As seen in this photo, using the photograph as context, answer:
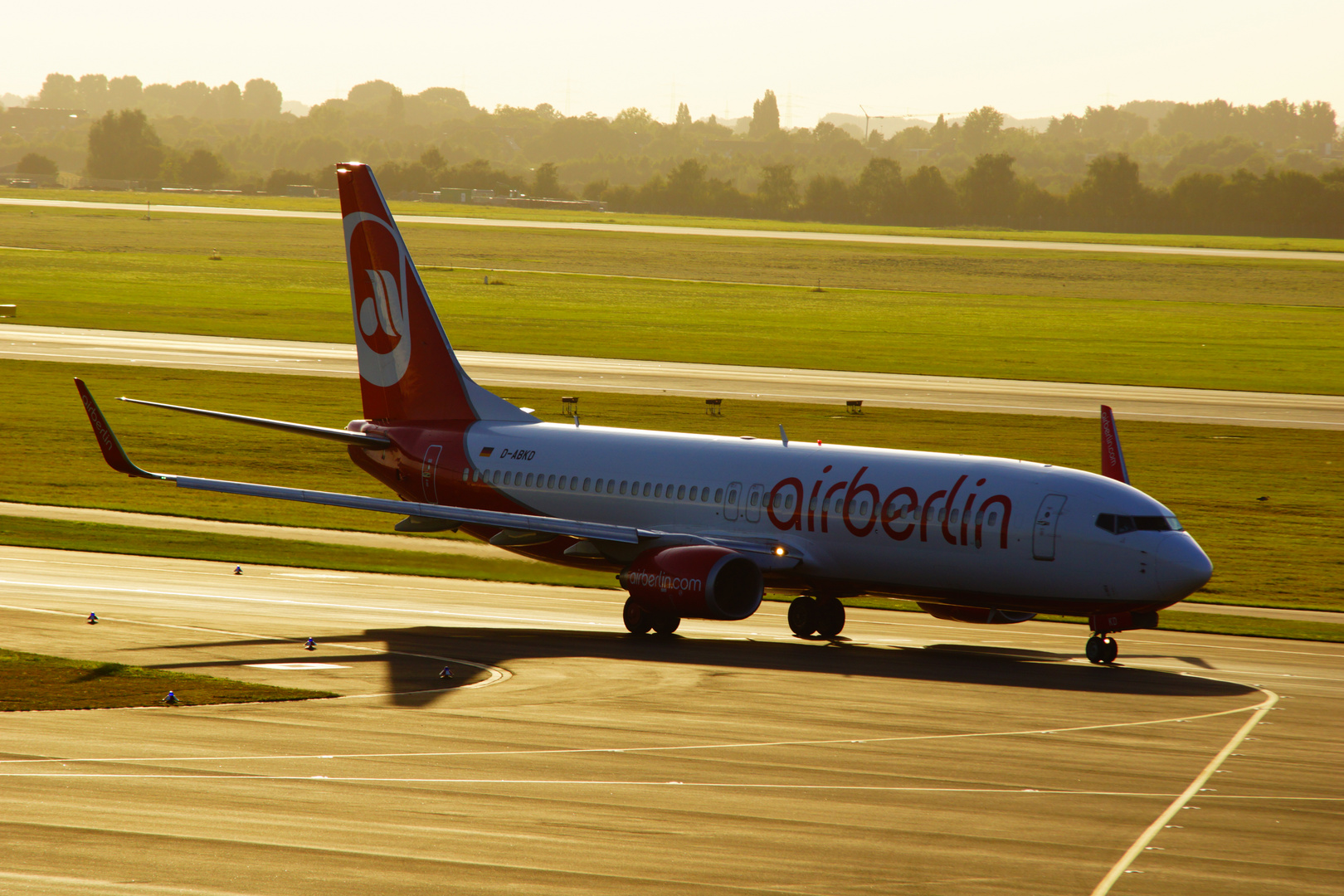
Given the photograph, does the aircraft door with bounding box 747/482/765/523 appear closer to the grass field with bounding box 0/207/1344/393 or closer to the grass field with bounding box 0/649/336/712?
the grass field with bounding box 0/649/336/712

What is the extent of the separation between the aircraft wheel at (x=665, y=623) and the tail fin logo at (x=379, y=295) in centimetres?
1335

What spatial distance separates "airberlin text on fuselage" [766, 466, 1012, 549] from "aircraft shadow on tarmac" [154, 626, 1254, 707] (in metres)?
3.00

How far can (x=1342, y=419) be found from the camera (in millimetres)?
88938

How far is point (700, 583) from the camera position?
3744 cm

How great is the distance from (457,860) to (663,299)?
476ft

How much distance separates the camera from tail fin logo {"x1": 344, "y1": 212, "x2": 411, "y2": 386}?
155ft

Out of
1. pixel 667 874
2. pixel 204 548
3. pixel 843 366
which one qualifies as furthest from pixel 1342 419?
pixel 667 874

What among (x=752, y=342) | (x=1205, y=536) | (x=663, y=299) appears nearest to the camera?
(x=1205, y=536)

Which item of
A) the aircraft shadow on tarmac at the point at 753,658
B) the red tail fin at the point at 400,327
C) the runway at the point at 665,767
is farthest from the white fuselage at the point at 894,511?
the red tail fin at the point at 400,327

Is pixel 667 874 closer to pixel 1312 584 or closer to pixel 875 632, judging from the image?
pixel 875 632

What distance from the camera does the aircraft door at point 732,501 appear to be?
4034 cm

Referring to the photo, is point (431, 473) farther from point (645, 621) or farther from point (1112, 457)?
point (1112, 457)

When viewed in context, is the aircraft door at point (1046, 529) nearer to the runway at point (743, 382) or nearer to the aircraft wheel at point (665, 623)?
the aircraft wheel at point (665, 623)

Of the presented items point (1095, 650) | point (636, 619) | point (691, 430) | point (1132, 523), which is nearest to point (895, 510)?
point (1132, 523)
